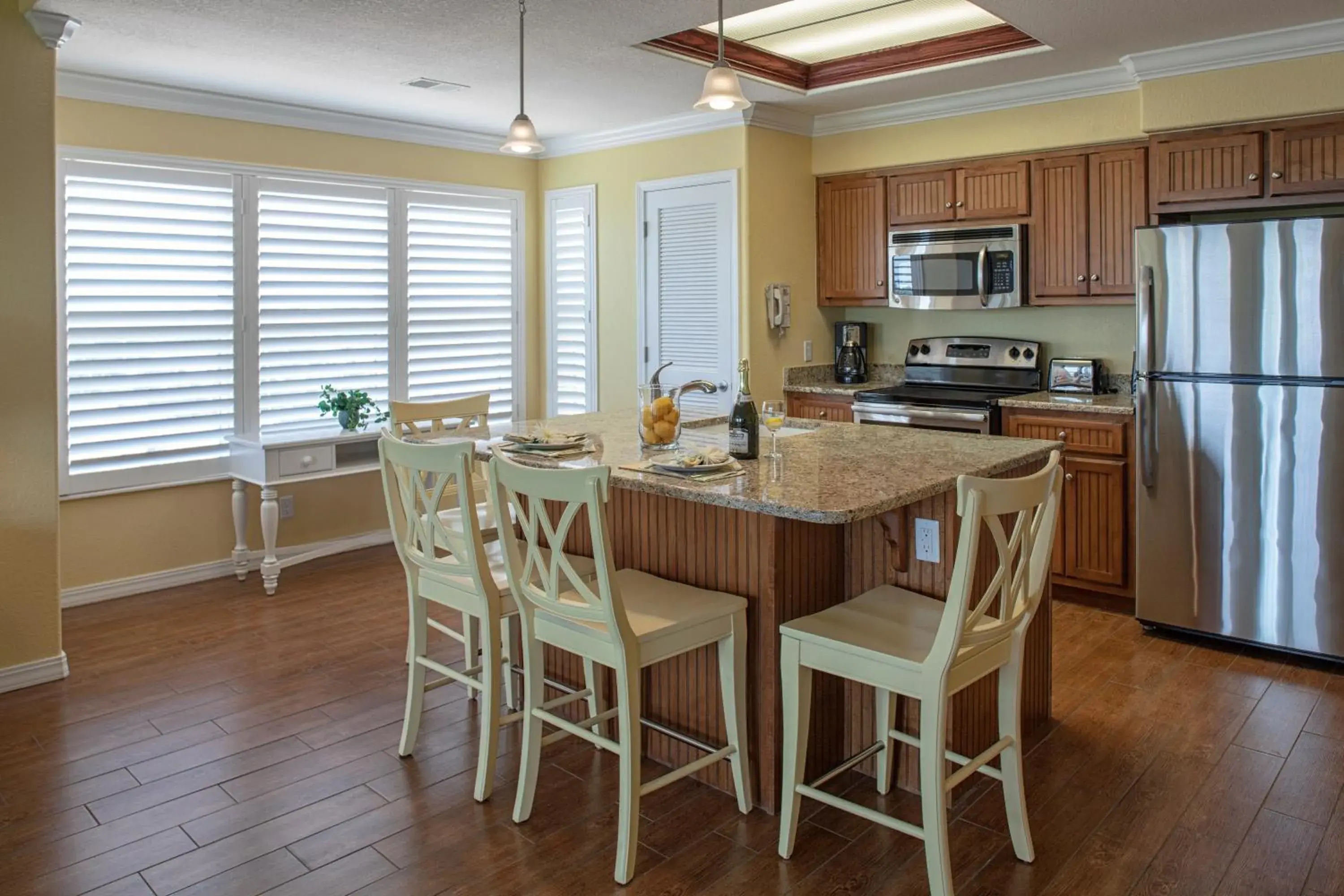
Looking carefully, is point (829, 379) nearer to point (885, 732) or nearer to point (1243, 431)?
point (1243, 431)

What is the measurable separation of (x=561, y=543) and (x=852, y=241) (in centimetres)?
380

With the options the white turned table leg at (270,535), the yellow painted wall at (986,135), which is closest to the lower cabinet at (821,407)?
the yellow painted wall at (986,135)

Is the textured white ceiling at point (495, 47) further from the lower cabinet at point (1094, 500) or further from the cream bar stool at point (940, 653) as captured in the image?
the cream bar stool at point (940, 653)

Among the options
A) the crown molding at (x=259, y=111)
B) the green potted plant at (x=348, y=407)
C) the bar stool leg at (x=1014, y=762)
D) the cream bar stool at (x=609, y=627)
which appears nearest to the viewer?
the cream bar stool at (x=609, y=627)

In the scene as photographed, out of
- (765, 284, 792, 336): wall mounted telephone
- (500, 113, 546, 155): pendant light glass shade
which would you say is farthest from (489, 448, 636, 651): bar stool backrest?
(765, 284, 792, 336): wall mounted telephone

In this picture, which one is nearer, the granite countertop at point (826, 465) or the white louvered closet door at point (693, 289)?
the granite countertop at point (826, 465)

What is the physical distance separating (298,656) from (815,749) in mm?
2191

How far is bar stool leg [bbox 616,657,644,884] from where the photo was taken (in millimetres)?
2342

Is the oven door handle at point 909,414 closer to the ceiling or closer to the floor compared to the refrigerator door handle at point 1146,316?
closer to the floor

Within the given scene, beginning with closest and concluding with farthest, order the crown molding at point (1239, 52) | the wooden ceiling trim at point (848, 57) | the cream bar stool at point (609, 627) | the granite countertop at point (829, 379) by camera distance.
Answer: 1. the cream bar stool at point (609, 627)
2. the crown molding at point (1239, 52)
3. the wooden ceiling trim at point (848, 57)
4. the granite countertop at point (829, 379)

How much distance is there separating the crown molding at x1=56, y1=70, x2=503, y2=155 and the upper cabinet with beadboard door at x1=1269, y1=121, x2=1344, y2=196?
4.12m

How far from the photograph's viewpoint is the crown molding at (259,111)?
4.55m

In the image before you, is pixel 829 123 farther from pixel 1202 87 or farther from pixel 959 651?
pixel 959 651

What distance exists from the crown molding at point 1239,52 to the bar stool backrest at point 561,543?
3321 millimetres
